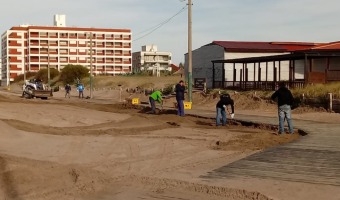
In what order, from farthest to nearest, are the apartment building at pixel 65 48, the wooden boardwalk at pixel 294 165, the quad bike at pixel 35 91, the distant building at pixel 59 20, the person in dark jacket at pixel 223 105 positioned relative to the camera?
1. the distant building at pixel 59 20
2. the apartment building at pixel 65 48
3. the quad bike at pixel 35 91
4. the person in dark jacket at pixel 223 105
5. the wooden boardwalk at pixel 294 165

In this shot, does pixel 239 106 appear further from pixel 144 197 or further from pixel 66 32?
pixel 66 32

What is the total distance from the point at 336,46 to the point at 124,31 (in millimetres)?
97298

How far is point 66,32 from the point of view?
133m

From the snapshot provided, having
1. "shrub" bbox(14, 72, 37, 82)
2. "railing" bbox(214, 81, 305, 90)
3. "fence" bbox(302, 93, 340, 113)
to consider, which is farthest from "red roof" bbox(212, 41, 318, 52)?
"shrub" bbox(14, 72, 37, 82)

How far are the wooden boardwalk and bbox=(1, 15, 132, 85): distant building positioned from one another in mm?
120988

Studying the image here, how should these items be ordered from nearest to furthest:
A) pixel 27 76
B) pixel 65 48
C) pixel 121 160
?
1. pixel 121 160
2. pixel 27 76
3. pixel 65 48

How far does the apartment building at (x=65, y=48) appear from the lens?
5167 inches

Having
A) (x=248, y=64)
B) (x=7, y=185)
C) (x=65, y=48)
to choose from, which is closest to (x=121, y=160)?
(x=7, y=185)

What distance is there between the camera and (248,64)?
5053 cm

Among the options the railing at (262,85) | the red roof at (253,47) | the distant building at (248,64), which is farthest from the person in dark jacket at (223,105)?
the red roof at (253,47)

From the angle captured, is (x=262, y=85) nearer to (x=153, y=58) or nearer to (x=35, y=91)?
(x=35, y=91)

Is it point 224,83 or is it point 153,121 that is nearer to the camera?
point 153,121

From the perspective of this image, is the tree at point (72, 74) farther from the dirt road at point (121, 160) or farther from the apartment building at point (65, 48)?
the dirt road at point (121, 160)

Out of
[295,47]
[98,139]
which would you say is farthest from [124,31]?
[98,139]
